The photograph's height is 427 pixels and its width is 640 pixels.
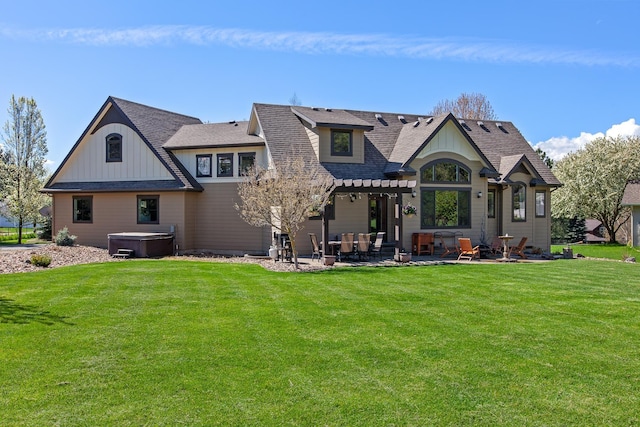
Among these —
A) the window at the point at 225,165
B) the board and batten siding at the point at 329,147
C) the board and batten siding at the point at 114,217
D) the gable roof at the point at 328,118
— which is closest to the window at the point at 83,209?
the board and batten siding at the point at 114,217

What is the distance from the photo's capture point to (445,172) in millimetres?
20266

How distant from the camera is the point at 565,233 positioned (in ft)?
117

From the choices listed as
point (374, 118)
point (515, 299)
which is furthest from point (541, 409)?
point (374, 118)

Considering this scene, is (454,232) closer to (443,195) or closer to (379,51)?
(443,195)

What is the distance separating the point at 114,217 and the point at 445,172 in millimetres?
14877

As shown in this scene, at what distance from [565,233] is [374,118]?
20033mm

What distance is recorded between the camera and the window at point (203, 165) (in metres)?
22.0

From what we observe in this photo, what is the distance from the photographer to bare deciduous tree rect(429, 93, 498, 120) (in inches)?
1610

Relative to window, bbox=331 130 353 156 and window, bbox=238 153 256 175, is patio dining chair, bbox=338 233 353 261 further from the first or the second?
window, bbox=238 153 256 175

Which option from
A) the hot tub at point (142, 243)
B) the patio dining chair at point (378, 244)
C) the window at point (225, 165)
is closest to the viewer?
the patio dining chair at point (378, 244)

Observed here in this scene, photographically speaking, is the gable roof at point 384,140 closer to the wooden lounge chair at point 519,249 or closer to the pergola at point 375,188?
the pergola at point 375,188

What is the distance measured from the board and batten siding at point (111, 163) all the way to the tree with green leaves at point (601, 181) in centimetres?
2697

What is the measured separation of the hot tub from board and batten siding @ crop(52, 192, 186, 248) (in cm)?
87

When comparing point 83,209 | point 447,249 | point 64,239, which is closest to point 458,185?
point 447,249
